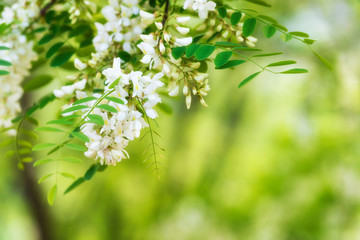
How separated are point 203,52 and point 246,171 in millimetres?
3628

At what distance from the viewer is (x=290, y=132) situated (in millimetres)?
3672

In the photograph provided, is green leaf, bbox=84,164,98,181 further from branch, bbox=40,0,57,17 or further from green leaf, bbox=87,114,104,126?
branch, bbox=40,0,57,17

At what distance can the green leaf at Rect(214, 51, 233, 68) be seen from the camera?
0.69 metres

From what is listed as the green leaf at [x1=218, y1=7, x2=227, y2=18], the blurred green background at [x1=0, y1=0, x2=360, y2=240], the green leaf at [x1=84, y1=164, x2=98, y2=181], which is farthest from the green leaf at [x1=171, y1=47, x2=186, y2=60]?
the blurred green background at [x1=0, y1=0, x2=360, y2=240]

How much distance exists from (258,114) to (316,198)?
4.25ft

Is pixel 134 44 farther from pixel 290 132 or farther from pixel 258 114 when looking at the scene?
pixel 258 114

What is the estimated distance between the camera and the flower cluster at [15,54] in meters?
0.90

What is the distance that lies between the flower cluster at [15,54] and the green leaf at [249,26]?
0.50 metres

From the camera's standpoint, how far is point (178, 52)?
2.19 ft

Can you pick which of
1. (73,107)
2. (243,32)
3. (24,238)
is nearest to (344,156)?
(243,32)

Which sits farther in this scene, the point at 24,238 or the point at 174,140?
the point at 24,238

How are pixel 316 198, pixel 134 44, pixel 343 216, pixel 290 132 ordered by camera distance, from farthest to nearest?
pixel 290 132
pixel 316 198
pixel 343 216
pixel 134 44

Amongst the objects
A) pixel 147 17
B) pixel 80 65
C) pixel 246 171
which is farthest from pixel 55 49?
pixel 246 171

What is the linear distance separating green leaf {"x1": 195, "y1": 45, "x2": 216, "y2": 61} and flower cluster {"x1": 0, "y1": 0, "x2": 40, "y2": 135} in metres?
0.45
